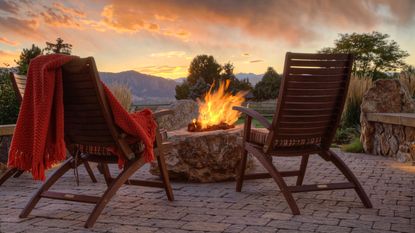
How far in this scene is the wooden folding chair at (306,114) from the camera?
367cm

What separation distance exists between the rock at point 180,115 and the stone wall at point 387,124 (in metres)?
2.88

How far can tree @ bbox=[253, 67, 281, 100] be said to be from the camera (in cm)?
5535

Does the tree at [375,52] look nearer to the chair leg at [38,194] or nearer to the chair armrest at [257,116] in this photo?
the chair armrest at [257,116]

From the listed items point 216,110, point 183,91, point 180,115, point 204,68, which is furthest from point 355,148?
point 204,68

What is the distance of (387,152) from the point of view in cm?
704

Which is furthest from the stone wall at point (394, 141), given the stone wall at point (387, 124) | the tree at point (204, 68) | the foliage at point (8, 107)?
the tree at point (204, 68)

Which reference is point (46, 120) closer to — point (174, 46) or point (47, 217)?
point (47, 217)

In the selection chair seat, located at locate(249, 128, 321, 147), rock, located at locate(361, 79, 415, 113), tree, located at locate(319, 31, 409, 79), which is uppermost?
tree, located at locate(319, 31, 409, 79)

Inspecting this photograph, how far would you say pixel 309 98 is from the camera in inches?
149

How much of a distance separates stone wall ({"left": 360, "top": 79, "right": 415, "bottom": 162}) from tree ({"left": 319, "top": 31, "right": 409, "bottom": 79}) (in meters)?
47.0

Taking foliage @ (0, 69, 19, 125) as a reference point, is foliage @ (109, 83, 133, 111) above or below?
above

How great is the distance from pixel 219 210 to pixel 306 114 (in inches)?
41.1

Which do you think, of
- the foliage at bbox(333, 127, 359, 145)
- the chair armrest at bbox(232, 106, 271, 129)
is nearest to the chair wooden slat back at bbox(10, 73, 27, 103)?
the chair armrest at bbox(232, 106, 271, 129)

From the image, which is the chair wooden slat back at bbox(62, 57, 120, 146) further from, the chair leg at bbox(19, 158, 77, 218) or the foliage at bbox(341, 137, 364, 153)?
the foliage at bbox(341, 137, 364, 153)
